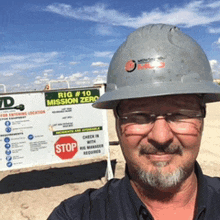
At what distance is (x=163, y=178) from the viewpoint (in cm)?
150

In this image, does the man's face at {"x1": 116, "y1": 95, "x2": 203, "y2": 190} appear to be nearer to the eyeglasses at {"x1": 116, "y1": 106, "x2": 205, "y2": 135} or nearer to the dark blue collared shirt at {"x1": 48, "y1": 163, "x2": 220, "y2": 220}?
the eyeglasses at {"x1": 116, "y1": 106, "x2": 205, "y2": 135}

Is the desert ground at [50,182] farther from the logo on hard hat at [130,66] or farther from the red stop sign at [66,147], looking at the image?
the logo on hard hat at [130,66]

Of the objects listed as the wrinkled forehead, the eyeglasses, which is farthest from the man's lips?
the wrinkled forehead

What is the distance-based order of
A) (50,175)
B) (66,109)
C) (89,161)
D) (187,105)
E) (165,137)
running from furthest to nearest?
(89,161), (50,175), (66,109), (187,105), (165,137)

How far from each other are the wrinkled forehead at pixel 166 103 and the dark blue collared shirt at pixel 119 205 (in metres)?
0.55

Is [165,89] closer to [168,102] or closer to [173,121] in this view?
[168,102]

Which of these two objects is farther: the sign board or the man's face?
the sign board

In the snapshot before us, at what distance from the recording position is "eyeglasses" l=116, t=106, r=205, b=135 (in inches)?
59.0

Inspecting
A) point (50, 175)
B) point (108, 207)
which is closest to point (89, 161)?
point (50, 175)

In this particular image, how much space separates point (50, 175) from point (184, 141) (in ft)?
19.5

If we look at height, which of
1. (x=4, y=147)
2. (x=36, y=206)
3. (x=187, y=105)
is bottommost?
(x=36, y=206)

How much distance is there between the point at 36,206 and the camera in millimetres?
4902

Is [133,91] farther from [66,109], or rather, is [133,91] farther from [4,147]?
[4,147]

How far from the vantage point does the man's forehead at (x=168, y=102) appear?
4.99 feet
